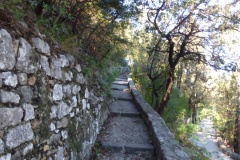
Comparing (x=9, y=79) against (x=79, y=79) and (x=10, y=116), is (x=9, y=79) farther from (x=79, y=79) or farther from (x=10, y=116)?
(x=79, y=79)

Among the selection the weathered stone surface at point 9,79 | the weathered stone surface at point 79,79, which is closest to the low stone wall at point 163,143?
the weathered stone surface at point 79,79

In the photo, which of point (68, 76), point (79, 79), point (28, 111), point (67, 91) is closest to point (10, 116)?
point (28, 111)

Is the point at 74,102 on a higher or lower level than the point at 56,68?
lower

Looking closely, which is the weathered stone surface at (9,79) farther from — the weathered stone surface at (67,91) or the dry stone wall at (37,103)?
the weathered stone surface at (67,91)

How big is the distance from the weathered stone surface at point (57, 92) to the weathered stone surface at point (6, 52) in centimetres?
79

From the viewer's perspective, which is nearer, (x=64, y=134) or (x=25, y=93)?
(x=25, y=93)

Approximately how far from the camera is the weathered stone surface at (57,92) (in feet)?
8.18

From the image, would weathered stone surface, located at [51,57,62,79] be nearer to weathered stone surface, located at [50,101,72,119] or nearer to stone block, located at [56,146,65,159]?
weathered stone surface, located at [50,101,72,119]

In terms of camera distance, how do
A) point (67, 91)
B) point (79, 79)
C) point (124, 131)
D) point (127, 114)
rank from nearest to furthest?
point (67, 91), point (79, 79), point (124, 131), point (127, 114)

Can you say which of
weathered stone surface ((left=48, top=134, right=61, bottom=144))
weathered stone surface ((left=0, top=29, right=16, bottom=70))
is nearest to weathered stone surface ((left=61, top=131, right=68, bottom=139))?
weathered stone surface ((left=48, top=134, right=61, bottom=144))

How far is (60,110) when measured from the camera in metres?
2.64

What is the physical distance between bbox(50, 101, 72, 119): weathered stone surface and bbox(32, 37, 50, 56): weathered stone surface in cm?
58

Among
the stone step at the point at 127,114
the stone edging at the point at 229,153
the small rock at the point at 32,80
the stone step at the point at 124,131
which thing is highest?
the small rock at the point at 32,80

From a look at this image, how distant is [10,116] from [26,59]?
504 millimetres
